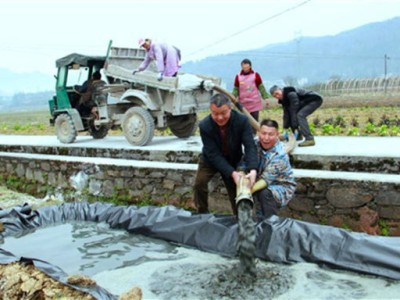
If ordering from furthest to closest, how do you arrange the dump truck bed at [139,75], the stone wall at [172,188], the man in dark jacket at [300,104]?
the dump truck bed at [139,75], the man in dark jacket at [300,104], the stone wall at [172,188]

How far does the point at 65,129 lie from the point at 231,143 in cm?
582

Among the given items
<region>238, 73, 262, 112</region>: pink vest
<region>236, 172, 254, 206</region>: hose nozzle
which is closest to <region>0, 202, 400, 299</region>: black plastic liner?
<region>236, 172, 254, 206</region>: hose nozzle

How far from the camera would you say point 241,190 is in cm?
423

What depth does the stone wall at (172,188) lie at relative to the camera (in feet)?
15.5

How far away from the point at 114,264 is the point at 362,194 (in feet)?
8.98

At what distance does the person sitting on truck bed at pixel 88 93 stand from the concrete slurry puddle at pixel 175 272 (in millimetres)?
4612

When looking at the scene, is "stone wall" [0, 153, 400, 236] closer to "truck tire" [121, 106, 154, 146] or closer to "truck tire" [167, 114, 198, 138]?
"truck tire" [121, 106, 154, 146]

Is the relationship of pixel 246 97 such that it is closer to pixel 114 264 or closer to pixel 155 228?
pixel 155 228

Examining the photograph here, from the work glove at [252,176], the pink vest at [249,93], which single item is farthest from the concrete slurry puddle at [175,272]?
the pink vest at [249,93]

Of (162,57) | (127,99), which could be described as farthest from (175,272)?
(127,99)

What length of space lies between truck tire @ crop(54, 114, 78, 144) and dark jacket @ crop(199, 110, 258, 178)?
527 centimetres

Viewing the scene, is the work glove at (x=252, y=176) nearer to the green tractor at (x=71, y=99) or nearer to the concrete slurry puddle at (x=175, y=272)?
the concrete slurry puddle at (x=175, y=272)

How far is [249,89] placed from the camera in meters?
7.35

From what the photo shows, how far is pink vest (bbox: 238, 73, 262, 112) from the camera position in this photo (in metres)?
7.33
